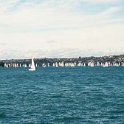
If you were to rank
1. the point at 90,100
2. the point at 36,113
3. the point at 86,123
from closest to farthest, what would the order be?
1. the point at 86,123
2. the point at 36,113
3. the point at 90,100

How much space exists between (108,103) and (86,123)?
20638mm

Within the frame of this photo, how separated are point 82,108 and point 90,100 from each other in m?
12.4

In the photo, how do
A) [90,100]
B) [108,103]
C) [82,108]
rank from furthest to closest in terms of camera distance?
[90,100] < [108,103] < [82,108]

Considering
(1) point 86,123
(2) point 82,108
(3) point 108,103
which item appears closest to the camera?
(1) point 86,123

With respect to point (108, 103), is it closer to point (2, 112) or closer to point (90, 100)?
point (90, 100)

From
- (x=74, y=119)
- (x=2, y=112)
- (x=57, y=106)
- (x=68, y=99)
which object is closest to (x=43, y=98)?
(x=68, y=99)

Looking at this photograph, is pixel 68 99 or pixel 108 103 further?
pixel 68 99

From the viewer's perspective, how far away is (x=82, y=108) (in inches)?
2817

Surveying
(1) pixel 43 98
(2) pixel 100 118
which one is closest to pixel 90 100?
(1) pixel 43 98

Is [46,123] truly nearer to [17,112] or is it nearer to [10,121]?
[10,121]

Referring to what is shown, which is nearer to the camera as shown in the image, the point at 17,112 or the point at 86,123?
the point at 86,123

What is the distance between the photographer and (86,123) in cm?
5834

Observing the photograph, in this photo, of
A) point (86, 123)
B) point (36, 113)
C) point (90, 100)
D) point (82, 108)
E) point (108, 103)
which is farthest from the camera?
point (90, 100)

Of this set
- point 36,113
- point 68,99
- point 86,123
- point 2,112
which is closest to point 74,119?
point 86,123
